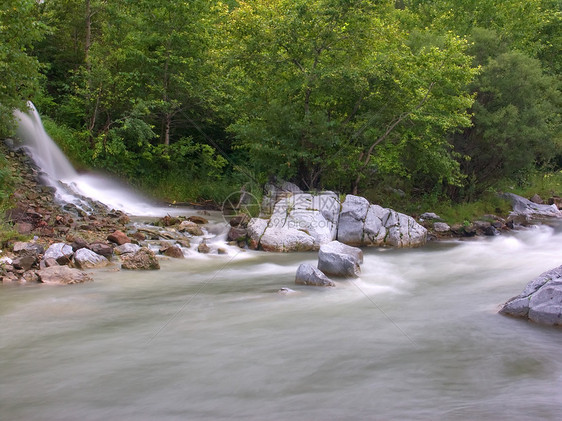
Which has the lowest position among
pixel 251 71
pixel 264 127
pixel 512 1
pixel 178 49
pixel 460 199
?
pixel 460 199

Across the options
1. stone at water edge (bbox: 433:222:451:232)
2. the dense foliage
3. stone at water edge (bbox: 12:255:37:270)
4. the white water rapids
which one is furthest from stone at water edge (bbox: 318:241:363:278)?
stone at water edge (bbox: 433:222:451:232)

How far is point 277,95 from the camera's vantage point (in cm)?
1636

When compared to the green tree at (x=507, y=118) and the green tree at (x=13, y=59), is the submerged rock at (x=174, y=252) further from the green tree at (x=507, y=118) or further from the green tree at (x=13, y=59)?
the green tree at (x=507, y=118)

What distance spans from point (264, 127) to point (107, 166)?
6731 mm

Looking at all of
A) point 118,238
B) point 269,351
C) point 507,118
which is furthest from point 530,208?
point 269,351

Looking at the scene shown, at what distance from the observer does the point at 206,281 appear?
32.5 ft

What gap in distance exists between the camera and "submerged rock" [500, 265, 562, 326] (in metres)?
6.89

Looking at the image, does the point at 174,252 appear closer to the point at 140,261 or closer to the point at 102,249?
the point at 140,261

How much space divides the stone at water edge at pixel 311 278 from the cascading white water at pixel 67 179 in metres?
8.20

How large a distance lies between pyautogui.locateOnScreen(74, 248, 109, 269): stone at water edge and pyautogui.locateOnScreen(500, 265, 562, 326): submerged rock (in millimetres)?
7252

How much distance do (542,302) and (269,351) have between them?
3.77 meters

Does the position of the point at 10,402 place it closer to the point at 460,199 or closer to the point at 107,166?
the point at 107,166

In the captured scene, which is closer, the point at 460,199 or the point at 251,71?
the point at 251,71

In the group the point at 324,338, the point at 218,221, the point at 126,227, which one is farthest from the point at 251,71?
the point at 324,338
